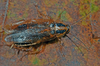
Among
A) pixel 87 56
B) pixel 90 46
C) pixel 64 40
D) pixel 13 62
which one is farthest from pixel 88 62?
pixel 13 62

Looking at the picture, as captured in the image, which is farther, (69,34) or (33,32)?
(69,34)

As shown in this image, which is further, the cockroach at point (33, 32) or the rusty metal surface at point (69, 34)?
the rusty metal surface at point (69, 34)

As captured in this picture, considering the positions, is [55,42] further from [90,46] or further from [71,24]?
[90,46]

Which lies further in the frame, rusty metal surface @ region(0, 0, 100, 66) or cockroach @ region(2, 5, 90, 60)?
rusty metal surface @ region(0, 0, 100, 66)
